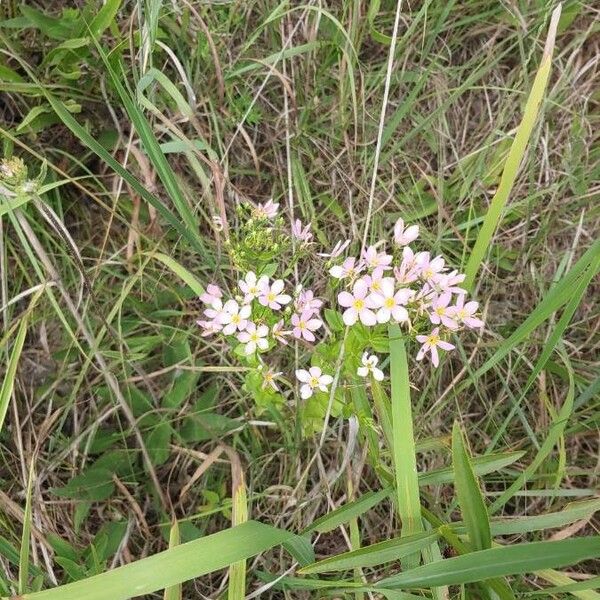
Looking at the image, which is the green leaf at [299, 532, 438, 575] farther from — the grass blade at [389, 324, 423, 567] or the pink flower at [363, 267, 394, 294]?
the pink flower at [363, 267, 394, 294]

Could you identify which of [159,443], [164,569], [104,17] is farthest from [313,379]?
[104,17]

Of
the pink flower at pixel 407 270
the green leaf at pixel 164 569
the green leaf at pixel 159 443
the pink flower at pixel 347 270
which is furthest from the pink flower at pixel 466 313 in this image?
the green leaf at pixel 159 443

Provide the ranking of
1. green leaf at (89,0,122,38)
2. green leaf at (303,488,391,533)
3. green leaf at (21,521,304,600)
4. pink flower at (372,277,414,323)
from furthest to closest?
green leaf at (89,0,122,38)
green leaf at (303,488,391,533)
pink flower at (372,277,414,323)
green leaf at (21,521,304,600)

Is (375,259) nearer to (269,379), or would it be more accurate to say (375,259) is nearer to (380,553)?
(269,379)

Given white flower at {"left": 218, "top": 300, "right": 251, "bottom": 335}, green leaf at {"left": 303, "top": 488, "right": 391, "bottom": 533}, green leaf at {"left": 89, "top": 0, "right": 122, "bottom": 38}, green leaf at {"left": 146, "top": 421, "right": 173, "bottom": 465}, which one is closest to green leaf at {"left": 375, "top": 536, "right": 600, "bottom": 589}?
green leaf at {"left": 303, "top": 488, "right": 391, "bottom": 533}

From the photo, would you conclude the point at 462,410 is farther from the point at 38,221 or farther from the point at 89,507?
the point at 38,221

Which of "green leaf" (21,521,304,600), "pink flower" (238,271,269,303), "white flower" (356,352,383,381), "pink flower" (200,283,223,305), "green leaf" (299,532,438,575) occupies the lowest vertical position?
"green leaf" (299,532,438,575)
